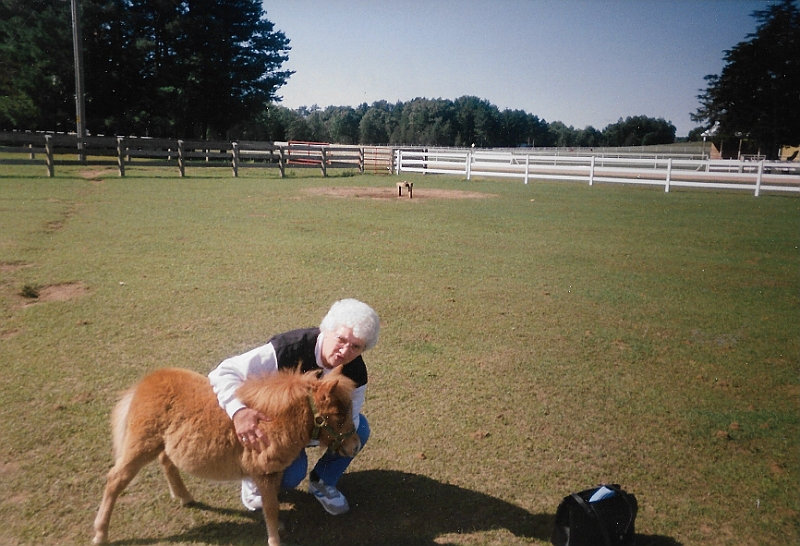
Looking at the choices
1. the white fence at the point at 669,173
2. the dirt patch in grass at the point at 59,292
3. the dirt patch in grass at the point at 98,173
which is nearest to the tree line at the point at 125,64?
the dirt patch in grass at the point at 98,173

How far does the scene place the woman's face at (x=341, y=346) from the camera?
2.65 m

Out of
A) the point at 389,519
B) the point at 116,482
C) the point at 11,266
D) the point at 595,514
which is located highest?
the point at 11,266

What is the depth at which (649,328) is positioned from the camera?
6.16 m

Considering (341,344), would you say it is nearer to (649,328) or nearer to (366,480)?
(366,480)

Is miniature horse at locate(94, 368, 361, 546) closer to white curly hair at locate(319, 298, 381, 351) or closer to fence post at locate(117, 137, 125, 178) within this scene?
white curly hair at locate(319, 298, 381, 351)

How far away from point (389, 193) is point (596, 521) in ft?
57.5

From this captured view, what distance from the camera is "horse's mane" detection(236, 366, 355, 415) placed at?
8.26ft

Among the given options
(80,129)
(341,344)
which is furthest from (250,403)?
(80,129)

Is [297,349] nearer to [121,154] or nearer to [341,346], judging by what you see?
[341,346]

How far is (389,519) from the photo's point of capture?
9.91 ft

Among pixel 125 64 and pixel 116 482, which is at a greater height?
pixel 125 64

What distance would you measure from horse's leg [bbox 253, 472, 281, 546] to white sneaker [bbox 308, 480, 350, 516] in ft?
1.28

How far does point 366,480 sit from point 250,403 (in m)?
1.15

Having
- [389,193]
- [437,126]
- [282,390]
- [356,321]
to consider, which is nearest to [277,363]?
[282,390]
